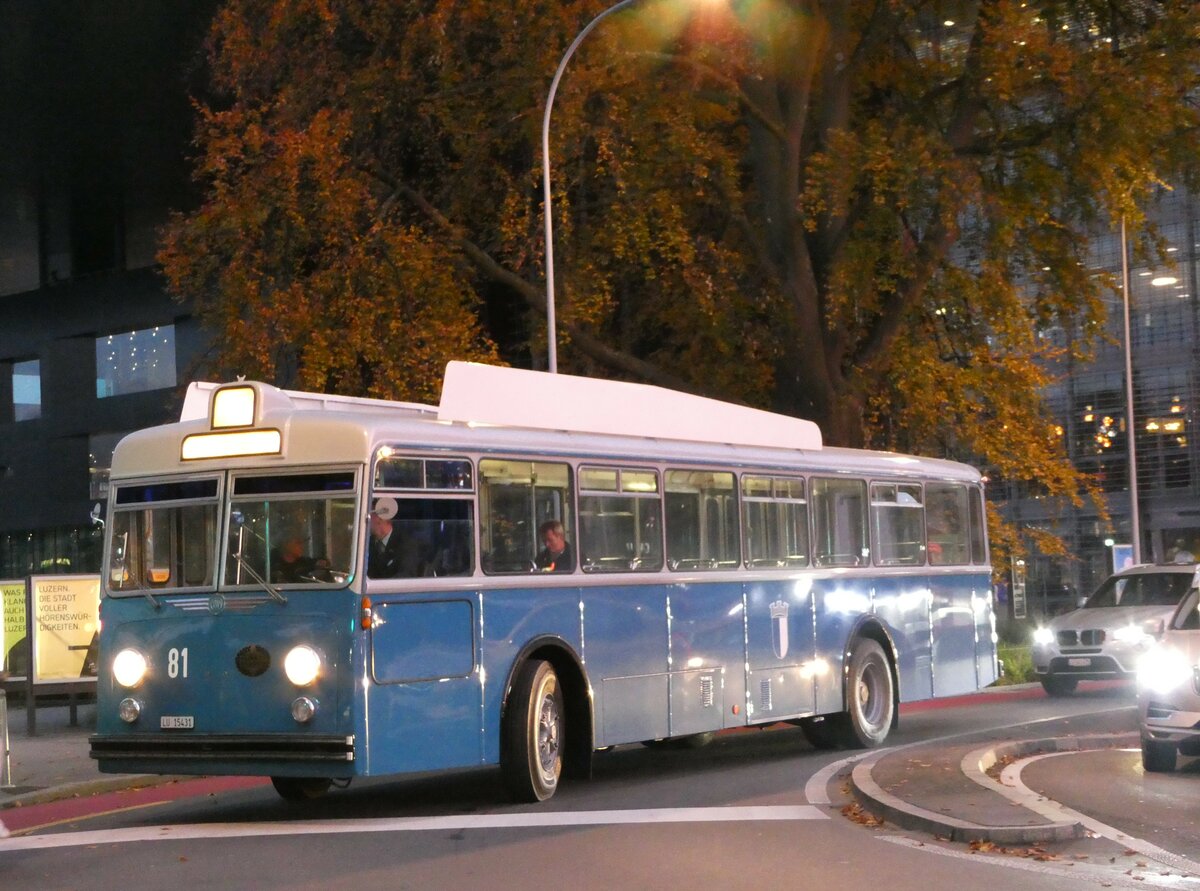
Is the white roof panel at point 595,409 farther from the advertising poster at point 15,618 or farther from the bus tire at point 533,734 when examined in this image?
the advertising poster at point 15,618

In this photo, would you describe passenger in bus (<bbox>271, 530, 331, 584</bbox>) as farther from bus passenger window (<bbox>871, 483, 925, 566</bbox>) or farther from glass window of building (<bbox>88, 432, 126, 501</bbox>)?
glass window of building (<bbox>88, 432, 126, 501</bbox>)

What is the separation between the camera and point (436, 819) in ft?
41.3

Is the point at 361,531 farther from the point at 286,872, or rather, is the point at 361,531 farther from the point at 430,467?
the point at 286,872

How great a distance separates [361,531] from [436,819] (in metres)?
2.12

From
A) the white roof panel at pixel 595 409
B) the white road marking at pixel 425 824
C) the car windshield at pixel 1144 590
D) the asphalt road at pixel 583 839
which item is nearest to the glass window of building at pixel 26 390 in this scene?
the car windshield at pixel 1144 590

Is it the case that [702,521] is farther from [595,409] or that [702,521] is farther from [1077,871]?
[1077,871]

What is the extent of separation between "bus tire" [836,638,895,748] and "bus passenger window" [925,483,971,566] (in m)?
1.69

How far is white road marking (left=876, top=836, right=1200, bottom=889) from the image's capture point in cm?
959

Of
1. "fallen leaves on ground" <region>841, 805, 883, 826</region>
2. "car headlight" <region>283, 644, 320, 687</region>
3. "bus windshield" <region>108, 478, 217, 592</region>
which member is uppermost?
"bus windshield" <region>108, 478, 217, 592</region>

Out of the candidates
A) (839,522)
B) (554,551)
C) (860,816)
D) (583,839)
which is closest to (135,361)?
(839,522)

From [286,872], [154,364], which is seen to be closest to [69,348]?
[154,364]

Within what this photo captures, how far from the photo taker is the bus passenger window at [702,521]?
603 inches

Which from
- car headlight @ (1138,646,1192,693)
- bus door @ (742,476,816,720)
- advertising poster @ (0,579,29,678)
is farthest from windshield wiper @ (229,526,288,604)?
advertising poster @ (0,579,29,678)

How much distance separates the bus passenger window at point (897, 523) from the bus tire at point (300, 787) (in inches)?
266
